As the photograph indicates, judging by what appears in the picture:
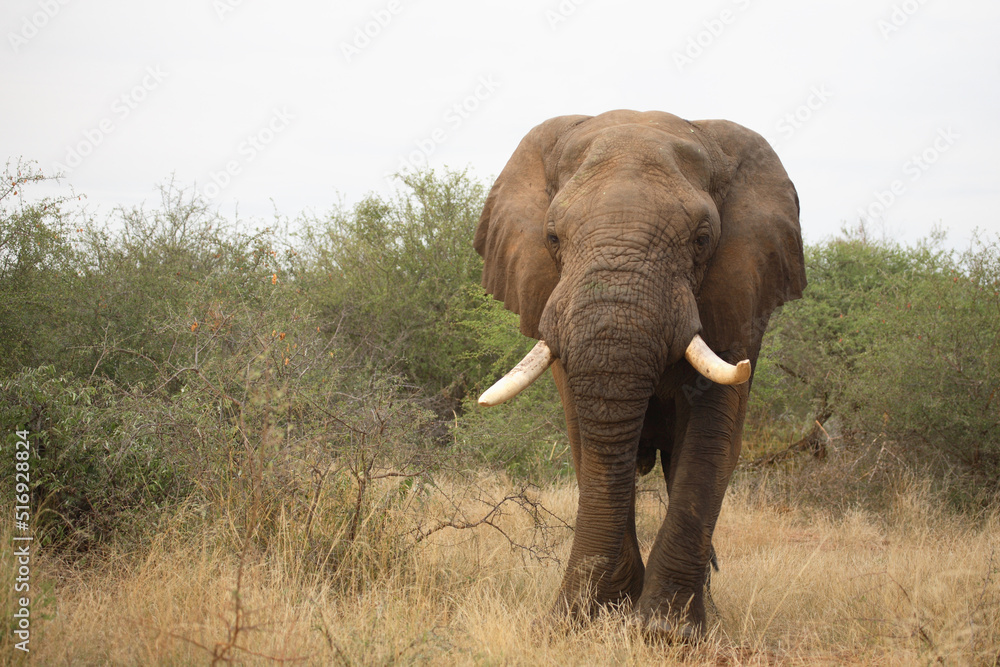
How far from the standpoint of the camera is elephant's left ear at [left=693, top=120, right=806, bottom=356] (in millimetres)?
5156

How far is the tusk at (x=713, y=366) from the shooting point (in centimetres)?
417

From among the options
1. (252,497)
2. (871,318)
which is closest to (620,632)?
(252,497)

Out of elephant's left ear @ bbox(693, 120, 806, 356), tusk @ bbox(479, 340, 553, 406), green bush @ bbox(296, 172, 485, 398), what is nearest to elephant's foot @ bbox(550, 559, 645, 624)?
tusk @ bbox(479, 340, 553, 406)

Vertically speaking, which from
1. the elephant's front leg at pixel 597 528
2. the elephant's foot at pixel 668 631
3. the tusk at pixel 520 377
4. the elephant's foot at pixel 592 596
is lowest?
the elephant's foot at pixel 668 631

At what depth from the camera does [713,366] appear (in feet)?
14.3

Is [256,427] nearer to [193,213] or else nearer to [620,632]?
[620,632]

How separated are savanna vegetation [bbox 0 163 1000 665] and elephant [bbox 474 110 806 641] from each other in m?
0.51

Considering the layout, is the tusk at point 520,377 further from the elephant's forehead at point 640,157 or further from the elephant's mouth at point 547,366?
the elephant's forehead at point 640,157

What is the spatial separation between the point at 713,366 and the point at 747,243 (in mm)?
1224

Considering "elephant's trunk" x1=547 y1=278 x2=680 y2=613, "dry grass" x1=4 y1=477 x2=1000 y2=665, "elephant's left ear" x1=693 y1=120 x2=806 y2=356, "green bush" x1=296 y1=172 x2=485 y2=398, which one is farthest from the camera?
"green bush" x1=296 y1=172 x2=485 y2=398

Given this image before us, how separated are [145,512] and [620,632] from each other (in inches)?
124

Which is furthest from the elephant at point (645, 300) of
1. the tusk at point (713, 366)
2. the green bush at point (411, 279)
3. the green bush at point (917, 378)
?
the green bush at point (411, 279)

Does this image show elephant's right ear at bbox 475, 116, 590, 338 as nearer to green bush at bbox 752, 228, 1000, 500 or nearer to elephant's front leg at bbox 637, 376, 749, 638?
elephant's front leg at bbox 637, 376, 749, 638

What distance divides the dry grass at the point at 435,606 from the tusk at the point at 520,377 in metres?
1.11
